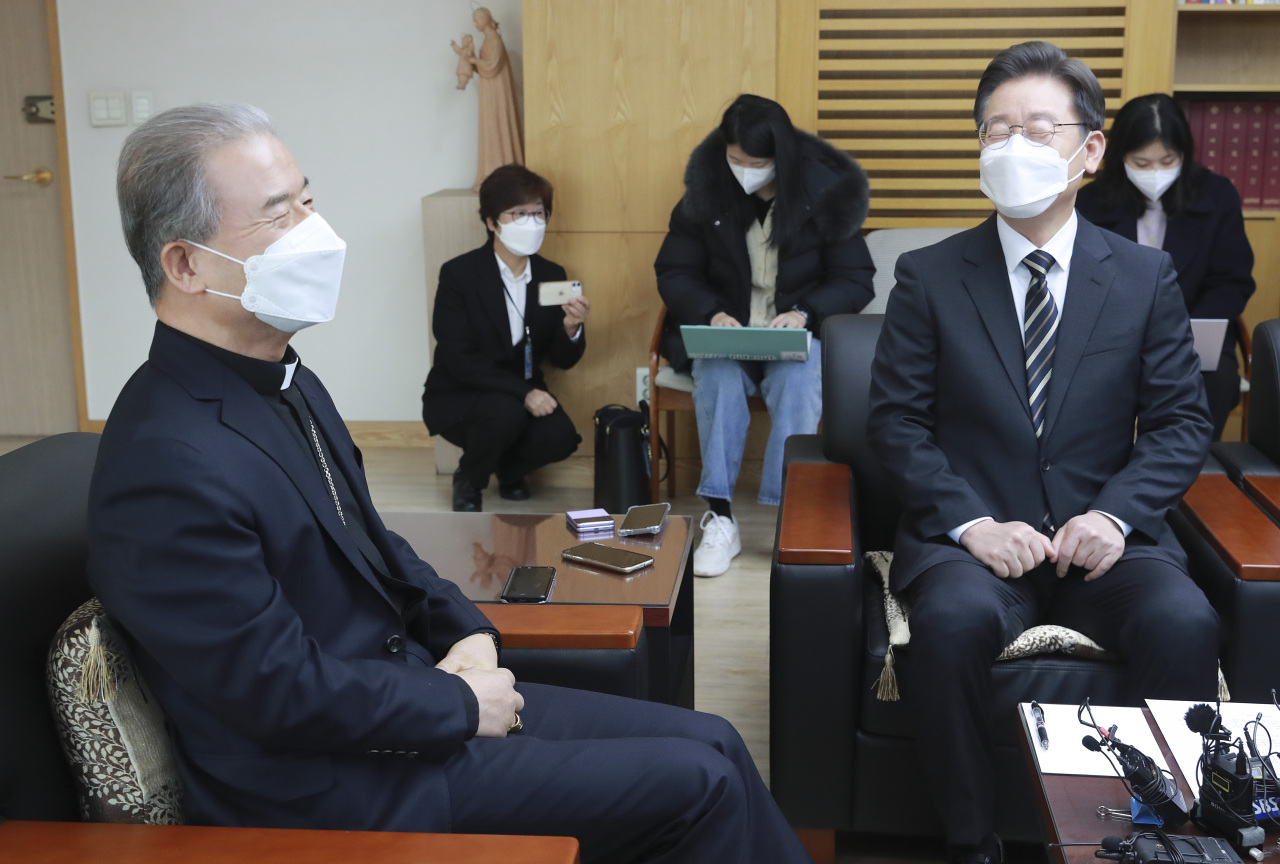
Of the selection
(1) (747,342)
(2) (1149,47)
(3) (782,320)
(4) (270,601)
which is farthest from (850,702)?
(2) (1149,47)

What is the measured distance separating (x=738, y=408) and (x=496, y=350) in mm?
912

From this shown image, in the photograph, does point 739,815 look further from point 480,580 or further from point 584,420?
point 584,420

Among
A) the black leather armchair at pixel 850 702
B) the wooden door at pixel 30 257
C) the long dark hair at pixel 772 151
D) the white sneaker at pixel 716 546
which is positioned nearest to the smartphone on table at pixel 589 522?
the black leather armchair at pixel 850 702

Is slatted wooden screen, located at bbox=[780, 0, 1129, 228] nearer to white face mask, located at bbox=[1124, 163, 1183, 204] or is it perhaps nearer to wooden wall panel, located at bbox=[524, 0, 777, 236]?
wooden wall panel, located at bbox=[524, 0, 777, 236]

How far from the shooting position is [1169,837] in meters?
1.25

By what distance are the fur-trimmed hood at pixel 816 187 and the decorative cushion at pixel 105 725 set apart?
273 centimetres

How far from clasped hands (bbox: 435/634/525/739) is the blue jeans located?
82.1 inches

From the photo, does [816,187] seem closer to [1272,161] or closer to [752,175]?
[752,175]

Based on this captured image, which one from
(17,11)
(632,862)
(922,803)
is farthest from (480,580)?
(17,11)

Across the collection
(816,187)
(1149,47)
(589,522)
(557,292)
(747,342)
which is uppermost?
(1149,47)

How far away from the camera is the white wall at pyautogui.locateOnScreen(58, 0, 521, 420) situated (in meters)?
4.62

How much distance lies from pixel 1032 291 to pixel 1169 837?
110 centimetres

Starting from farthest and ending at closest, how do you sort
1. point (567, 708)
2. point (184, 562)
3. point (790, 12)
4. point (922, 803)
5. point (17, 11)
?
point (17, 11), point (790, 12), point (922, 803), point (567, 708), point (184, 562)

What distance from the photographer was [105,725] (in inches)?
47.5
